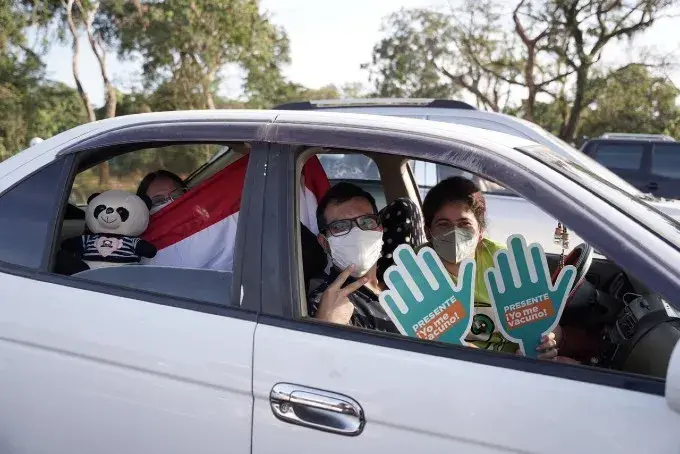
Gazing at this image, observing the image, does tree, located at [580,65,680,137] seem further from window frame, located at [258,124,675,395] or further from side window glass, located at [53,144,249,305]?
window frame, located at [258,124,675,395]

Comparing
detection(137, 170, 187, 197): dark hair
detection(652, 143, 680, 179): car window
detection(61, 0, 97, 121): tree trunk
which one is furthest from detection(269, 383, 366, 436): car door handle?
detection(61, 0, 97, 121): tree trunk

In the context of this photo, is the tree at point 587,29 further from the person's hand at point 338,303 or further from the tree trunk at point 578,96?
the person's hand at point 338,303

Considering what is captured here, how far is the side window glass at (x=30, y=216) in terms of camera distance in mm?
2207

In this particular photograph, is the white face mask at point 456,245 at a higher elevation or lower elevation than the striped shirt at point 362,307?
higher

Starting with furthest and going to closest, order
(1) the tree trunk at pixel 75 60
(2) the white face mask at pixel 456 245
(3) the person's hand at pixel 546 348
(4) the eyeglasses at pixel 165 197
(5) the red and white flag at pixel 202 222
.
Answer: (1) the tree trunk at pixel 75 60, (4) the eyeglasses at pixel 165 197, (5) the red and white flag at pixel 202 222, (2) the white face mask at pixel 456 245, (3) the person's hand at pixel 546 348

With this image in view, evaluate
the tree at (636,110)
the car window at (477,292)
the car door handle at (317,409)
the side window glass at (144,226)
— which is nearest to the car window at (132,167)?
the side window glass at (144,226)

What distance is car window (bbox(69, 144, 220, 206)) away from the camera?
2.91 m

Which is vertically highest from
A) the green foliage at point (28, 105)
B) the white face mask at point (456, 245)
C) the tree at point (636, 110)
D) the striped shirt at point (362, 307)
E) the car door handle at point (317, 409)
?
the tree at point (636, 110)

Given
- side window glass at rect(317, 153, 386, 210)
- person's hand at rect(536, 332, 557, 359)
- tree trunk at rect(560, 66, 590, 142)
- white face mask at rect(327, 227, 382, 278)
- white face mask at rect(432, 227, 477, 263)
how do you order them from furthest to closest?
tree trunk at rect(560, 66, 590, 142) < side window glass at rect(317, 153, 386, 210) < white face mask at rect(432, 227, 477, 263) < white face mask at rect(327, 227, 382, 278) < person's hand at rect(536, 332, 557, 359)

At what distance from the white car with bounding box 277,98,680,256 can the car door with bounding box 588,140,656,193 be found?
227 inches

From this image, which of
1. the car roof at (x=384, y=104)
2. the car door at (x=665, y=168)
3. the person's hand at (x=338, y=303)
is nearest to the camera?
the person's hand at (x=338, y=303)

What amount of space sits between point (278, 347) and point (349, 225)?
70cm

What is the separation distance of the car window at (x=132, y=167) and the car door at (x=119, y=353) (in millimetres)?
482

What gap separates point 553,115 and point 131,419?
99.4ft
